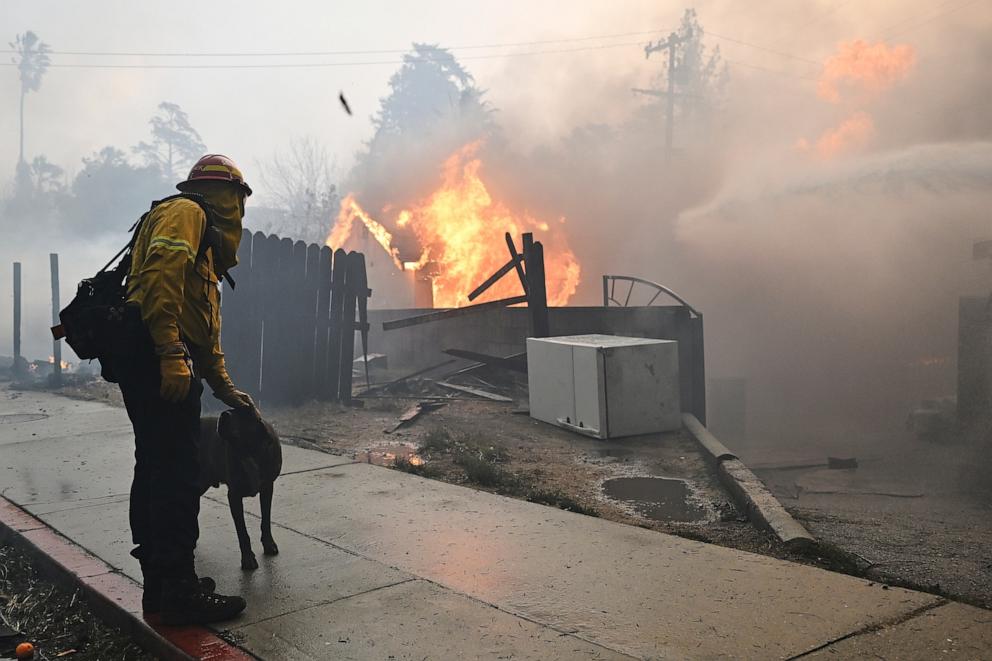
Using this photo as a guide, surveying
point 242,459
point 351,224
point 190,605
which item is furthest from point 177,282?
point 351,224

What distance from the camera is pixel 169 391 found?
3.18 m

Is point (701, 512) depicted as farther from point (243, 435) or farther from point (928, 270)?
point (928, 270)

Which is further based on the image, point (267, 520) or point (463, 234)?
point (463, 234)

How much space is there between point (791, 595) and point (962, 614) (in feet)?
2.00

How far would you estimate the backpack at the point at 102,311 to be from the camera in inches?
128

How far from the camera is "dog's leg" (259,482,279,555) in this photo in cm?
411

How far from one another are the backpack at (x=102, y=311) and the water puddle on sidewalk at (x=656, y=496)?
3.25 meters

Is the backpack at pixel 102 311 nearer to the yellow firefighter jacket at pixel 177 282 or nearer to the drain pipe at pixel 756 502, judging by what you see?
the yellow firefighter jacket at pixel 177 282

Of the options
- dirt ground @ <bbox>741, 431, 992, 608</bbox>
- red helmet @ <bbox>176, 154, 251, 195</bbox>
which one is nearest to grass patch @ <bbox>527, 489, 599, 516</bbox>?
dirt ground @ <bbox>741, 431, 992, 608</bbox>

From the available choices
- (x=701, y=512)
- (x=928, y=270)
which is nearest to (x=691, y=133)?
(x=928, y=270)

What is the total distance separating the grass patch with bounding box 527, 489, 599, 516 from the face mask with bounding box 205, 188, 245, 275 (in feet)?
8.44

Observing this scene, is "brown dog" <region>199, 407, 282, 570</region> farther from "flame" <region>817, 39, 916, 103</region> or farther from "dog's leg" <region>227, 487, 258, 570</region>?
"flame" <region>817, 39, 916, 103</region>

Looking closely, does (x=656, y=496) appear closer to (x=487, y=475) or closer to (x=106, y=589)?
(x=487, y=475)

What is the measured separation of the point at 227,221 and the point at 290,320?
6.64m
